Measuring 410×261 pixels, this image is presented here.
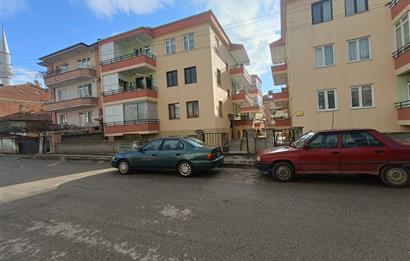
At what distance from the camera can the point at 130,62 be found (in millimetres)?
19812

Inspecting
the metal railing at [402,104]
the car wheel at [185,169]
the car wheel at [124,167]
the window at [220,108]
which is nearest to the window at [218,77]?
the window at [220,108]

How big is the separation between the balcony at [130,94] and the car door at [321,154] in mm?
14928

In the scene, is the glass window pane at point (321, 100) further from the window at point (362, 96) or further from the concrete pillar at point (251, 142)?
the concrete pillar at point (251, 142)

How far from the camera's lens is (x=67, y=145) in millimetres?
18000

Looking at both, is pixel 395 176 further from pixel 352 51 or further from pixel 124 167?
pixel 352 51

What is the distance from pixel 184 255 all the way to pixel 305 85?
14770 millimetres

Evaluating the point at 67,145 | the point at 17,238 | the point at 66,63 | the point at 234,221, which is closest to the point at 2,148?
the point at 67,145

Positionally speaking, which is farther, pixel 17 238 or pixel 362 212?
pixel 362 212

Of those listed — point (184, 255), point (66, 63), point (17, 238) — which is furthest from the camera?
point (66, 63)

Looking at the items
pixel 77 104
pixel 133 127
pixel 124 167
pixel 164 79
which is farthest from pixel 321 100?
pixel 77 104

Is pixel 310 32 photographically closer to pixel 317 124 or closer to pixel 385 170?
pixel 317 124

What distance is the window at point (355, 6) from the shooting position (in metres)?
14.1

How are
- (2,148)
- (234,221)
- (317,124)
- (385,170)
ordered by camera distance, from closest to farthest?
(234,221) → (385,170) → (317,124) → (2,148)

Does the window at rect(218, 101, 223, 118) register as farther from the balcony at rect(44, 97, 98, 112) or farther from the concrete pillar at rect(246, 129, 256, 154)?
the balcony at rect(44, 97, 98, 112)
